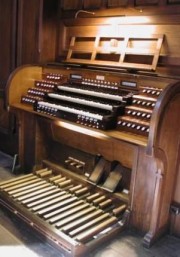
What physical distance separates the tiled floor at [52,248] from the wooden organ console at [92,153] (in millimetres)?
59

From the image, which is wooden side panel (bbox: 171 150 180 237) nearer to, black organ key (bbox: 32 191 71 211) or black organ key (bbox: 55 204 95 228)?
black organ key (bbox: 55 204 95 228)

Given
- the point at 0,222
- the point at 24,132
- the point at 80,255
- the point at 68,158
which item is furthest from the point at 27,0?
the point at 80,255

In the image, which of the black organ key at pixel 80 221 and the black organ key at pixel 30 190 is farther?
the black organ key at pixel 30 190

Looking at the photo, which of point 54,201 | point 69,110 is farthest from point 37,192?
point 69,110

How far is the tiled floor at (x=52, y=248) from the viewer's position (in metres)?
2.01

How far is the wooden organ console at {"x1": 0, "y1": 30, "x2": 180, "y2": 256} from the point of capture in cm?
204

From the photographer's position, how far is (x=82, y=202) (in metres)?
2.52

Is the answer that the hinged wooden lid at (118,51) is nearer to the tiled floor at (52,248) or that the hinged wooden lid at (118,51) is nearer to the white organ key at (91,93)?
the white organ key at (91,93)

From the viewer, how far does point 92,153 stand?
2.73 m

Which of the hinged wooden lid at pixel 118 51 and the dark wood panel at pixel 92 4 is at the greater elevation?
the dark wood panel at pixel 92 4

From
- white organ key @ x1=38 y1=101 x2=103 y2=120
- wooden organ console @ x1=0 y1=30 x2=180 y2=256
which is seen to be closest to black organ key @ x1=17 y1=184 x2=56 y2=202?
wooden organ console @ x1=0 y1=30 x2=180 y2=256

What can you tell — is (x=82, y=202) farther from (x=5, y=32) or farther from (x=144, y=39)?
(x=5, y=32)

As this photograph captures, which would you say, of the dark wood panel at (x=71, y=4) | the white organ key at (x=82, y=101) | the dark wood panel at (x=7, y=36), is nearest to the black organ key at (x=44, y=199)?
the white organ key at (x=82, y=101)

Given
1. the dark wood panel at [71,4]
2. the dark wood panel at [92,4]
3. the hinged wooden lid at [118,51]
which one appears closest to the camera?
the hinged wooden lid at [118,51]
